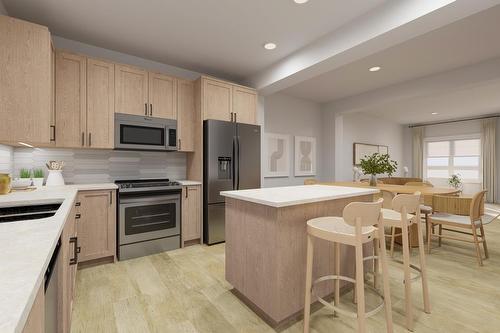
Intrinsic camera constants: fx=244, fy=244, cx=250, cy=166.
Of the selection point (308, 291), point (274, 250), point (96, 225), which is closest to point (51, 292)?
point (274, 250)

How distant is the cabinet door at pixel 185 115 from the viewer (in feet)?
11.4

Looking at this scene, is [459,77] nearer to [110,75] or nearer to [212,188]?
[212,188]

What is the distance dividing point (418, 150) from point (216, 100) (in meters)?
7.98

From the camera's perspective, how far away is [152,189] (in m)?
2.97

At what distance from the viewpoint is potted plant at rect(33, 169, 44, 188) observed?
2545mm

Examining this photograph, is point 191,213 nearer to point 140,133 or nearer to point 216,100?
point 140,133

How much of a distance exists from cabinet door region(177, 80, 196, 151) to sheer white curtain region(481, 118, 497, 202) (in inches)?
333

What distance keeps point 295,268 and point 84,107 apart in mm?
2838

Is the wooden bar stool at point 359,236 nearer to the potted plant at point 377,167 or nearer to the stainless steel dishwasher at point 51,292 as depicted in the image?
the stainless steel dishwasher at point 51,292

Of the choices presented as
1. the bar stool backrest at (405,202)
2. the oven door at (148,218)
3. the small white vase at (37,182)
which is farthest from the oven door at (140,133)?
the bar stool backrest at (405,202)

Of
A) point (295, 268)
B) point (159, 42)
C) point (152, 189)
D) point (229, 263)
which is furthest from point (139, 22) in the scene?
point (295, 268)

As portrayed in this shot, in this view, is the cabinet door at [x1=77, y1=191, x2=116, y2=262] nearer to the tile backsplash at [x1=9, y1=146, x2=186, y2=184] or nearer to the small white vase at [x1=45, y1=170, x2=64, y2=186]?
the small white vase at [x1=45, y1=170, x2=64, y2=186]

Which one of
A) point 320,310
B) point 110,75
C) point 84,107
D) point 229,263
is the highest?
point 110,75

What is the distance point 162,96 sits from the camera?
10.9 ft
